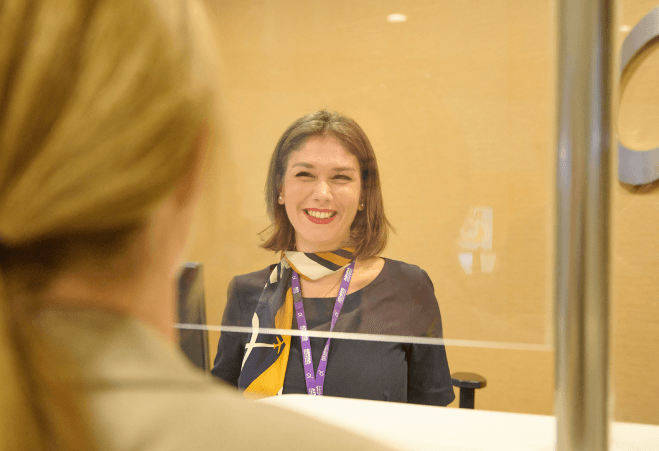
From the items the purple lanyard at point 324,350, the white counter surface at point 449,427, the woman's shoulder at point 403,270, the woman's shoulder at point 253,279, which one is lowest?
the white counter surface at point 449,427

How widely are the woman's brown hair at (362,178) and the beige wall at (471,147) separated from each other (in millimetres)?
19

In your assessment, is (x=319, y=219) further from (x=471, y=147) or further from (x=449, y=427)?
(x=449, y=427)

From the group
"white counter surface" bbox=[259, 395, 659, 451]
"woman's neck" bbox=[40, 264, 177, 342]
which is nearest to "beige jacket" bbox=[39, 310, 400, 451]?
"woman's neck" bbox=[40, 264, 177, 342]

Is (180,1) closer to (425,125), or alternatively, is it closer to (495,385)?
(425,125)

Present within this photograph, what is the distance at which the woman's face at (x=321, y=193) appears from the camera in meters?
0.85

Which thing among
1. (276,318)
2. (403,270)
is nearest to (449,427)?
(403,270)

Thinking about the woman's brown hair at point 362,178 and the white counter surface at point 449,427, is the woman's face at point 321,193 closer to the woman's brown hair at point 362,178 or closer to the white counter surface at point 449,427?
the woman's brown hair at point 362,178

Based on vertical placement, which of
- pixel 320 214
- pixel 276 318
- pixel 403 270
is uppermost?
pixel 320 214

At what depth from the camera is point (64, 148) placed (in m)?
0.22

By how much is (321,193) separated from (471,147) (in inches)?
11.5

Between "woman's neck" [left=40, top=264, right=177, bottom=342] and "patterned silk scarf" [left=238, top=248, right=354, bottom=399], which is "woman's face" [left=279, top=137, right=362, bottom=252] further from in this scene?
"woman's neck" [left=40, top=264, right=177, bottom=342]

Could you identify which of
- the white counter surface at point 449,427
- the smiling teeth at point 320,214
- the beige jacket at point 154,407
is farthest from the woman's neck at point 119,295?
the smiling teeth at point 320,214

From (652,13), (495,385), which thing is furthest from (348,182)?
(652,13)

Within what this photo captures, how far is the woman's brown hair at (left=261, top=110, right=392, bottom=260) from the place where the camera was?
33.1 inches
